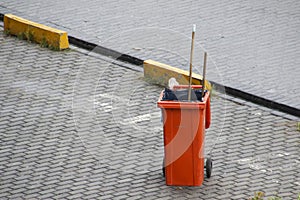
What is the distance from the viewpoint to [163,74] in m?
12.1

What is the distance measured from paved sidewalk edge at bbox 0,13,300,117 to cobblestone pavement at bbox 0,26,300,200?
13 cm

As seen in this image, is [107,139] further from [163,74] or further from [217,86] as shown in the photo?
[217,86]

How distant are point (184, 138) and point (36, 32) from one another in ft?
17.1

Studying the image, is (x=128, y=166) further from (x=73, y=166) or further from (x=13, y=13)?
(x=13, y=13)

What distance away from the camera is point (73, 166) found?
388 inches

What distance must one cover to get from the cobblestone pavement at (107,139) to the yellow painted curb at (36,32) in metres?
0.41

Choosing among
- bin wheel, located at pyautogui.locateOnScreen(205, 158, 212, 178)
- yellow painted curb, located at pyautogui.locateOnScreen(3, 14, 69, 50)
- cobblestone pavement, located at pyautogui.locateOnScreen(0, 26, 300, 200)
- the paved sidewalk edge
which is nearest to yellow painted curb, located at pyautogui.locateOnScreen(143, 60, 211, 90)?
cobblestone pavement, located at pyautogui.locateOnScreen(0, 26, 300, 200)

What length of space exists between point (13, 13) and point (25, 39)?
44.1 inches

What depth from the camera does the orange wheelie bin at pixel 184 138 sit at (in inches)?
353

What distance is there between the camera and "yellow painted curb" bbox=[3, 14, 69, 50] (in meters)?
13.3

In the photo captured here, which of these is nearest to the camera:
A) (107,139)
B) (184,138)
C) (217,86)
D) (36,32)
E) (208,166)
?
(184,138)

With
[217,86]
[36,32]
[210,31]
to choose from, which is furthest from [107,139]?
[210,31]

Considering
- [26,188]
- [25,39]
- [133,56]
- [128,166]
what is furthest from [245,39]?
[26,188]

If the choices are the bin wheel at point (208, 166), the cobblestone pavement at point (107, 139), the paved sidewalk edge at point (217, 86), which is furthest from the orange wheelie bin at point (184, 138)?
the paved sidewalk edge at point (217, 86)
